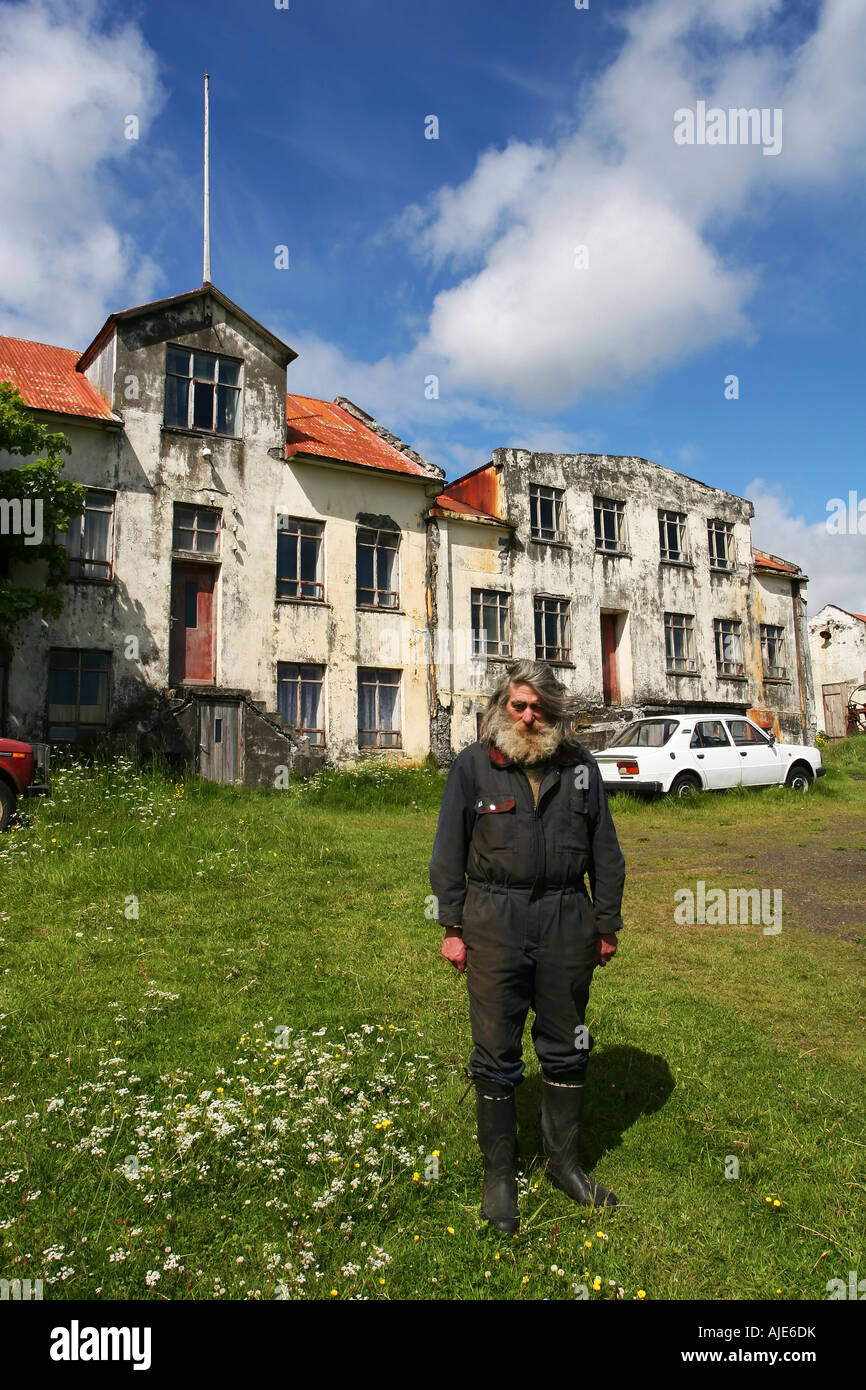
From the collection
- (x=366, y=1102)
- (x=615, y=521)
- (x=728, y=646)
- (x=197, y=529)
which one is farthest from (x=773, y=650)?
(x=366, y=1102)

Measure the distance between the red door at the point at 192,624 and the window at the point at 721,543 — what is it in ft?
55.5

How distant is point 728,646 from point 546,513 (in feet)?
26.2

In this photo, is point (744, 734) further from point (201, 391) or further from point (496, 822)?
point (496, 822)

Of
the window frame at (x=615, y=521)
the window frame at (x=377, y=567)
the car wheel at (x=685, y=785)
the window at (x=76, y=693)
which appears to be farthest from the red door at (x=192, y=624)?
the window frame at (x=615, y=521)

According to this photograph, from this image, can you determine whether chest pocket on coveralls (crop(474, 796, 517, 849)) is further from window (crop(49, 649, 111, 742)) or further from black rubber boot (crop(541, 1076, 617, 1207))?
window (crop(49, 649, 111, 742))

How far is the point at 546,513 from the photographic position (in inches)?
1019

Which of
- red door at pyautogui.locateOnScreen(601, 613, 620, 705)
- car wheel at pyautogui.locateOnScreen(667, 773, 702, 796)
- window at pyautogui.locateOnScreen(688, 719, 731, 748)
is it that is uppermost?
red door at pyautogui.locateOnScreen(601, 613, 620, 705)

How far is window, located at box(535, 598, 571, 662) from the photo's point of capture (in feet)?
82.5

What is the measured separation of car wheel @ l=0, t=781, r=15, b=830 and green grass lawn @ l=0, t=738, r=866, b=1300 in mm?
2336

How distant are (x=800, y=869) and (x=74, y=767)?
1079 centimetres

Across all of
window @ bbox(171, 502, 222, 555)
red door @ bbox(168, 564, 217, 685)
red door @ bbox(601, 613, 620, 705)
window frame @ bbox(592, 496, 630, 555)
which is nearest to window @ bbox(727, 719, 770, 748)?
red door @ bbox(601, 613, 620, 705)

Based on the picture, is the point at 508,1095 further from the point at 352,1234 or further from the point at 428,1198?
the point at 352,1234

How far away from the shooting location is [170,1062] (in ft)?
15.9

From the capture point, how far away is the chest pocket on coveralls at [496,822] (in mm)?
3996
